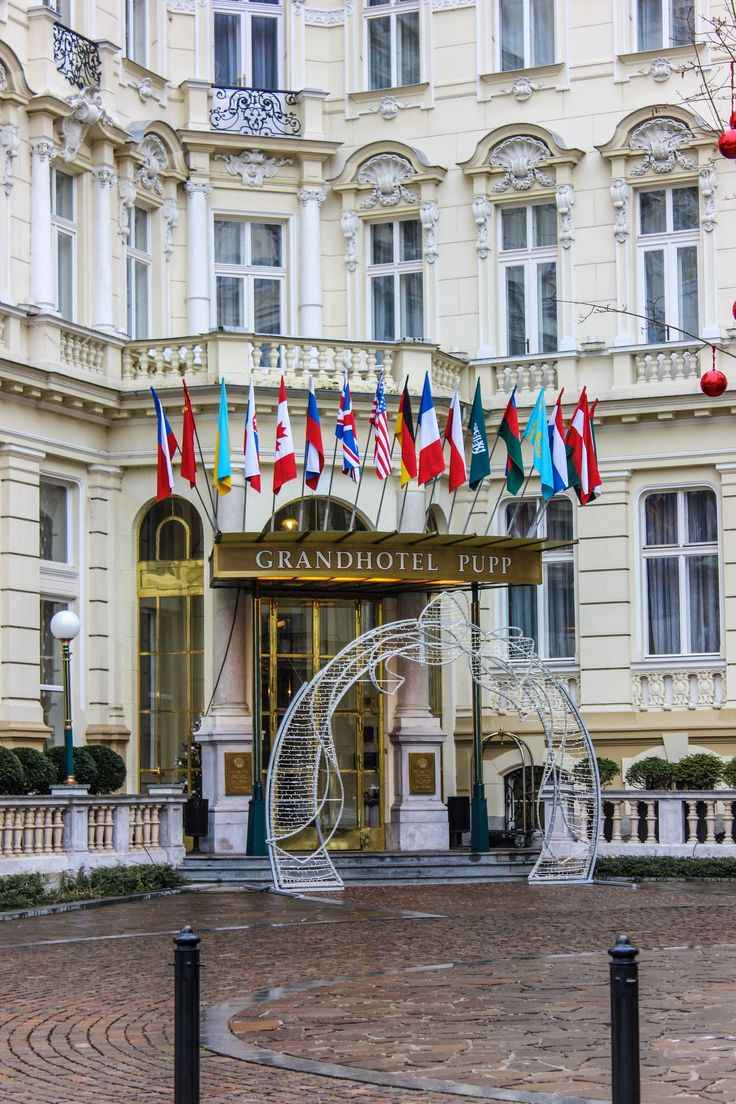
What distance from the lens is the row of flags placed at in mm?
28562

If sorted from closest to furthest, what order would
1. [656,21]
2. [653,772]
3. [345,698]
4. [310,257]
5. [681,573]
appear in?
[653,772]
[345,698]
[681,573]
[656,21]
[310,257]

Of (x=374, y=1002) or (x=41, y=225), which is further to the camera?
(x=41, y=225)

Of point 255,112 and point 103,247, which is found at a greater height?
point 255,112

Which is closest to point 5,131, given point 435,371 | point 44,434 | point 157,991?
point 44,434

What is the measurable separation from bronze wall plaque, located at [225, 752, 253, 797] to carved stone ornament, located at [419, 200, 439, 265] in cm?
1017

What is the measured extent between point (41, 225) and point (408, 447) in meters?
6.92

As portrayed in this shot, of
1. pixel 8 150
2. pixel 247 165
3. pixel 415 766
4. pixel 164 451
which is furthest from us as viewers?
pixel 247 165

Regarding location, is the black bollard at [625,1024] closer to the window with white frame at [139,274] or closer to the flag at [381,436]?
the flag at [381,436]

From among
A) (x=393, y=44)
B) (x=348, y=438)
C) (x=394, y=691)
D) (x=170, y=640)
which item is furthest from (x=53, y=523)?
(x=393, y=44)

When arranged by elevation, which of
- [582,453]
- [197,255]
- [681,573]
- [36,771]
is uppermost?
[197,255]

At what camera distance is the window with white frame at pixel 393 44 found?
35.0m

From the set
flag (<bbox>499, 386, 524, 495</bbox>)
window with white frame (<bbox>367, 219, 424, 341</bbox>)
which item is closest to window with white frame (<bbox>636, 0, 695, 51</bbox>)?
window with white frame (<bbox>367, 219, 424, 341</bbox>)

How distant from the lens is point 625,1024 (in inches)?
316

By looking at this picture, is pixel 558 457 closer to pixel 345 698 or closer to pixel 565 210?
pixel 345 698
